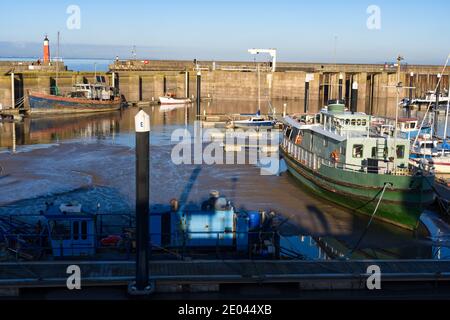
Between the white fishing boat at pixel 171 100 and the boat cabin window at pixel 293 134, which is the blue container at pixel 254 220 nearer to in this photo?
the boat cabin window at pixel 293 134

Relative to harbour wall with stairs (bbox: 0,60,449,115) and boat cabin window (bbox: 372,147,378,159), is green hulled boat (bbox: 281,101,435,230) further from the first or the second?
harbour wall with stairs (bbox: 0,60,449,115)

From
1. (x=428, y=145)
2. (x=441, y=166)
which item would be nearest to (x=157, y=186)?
(x=441, y=166)

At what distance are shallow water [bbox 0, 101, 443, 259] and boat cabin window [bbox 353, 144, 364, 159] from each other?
2117 mm

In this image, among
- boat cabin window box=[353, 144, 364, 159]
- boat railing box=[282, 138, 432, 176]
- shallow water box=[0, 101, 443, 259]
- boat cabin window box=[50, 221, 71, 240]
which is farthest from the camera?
boat cabin window box=[353, 144, 364, 159]

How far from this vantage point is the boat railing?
20.8m

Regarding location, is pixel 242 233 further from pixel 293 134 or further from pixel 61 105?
pixel 61 105

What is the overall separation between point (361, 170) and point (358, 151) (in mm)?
1087

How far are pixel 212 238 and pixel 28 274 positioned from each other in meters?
4.40

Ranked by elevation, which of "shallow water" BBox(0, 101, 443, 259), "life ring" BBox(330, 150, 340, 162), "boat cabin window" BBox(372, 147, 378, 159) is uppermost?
"boat cabin window" BBox(372, 147, 378, 159)

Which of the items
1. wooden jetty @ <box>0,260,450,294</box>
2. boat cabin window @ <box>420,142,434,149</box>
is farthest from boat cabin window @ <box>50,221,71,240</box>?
boat cabin window @ <box>420,142,434,149</box>

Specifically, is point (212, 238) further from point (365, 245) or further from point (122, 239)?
point (365, 245)

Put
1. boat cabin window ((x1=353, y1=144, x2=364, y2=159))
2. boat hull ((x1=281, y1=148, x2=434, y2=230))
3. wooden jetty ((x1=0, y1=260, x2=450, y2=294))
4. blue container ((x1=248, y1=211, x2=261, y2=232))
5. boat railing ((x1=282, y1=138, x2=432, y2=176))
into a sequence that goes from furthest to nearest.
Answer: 1. boat cabin window ((x1=353, y1=144, x2=364, y2=159))
2. boat railing ((x1=282, y1=138, x2=432, y2=176))
3. boat hull ((x1=281, y1=148, x2=434, y2=230))
4. blue container ((x1=248, y1=211, x2=261, y2=232))
5. wooden jetty ((x1=0, y1=260, x2=450, y2=294))
